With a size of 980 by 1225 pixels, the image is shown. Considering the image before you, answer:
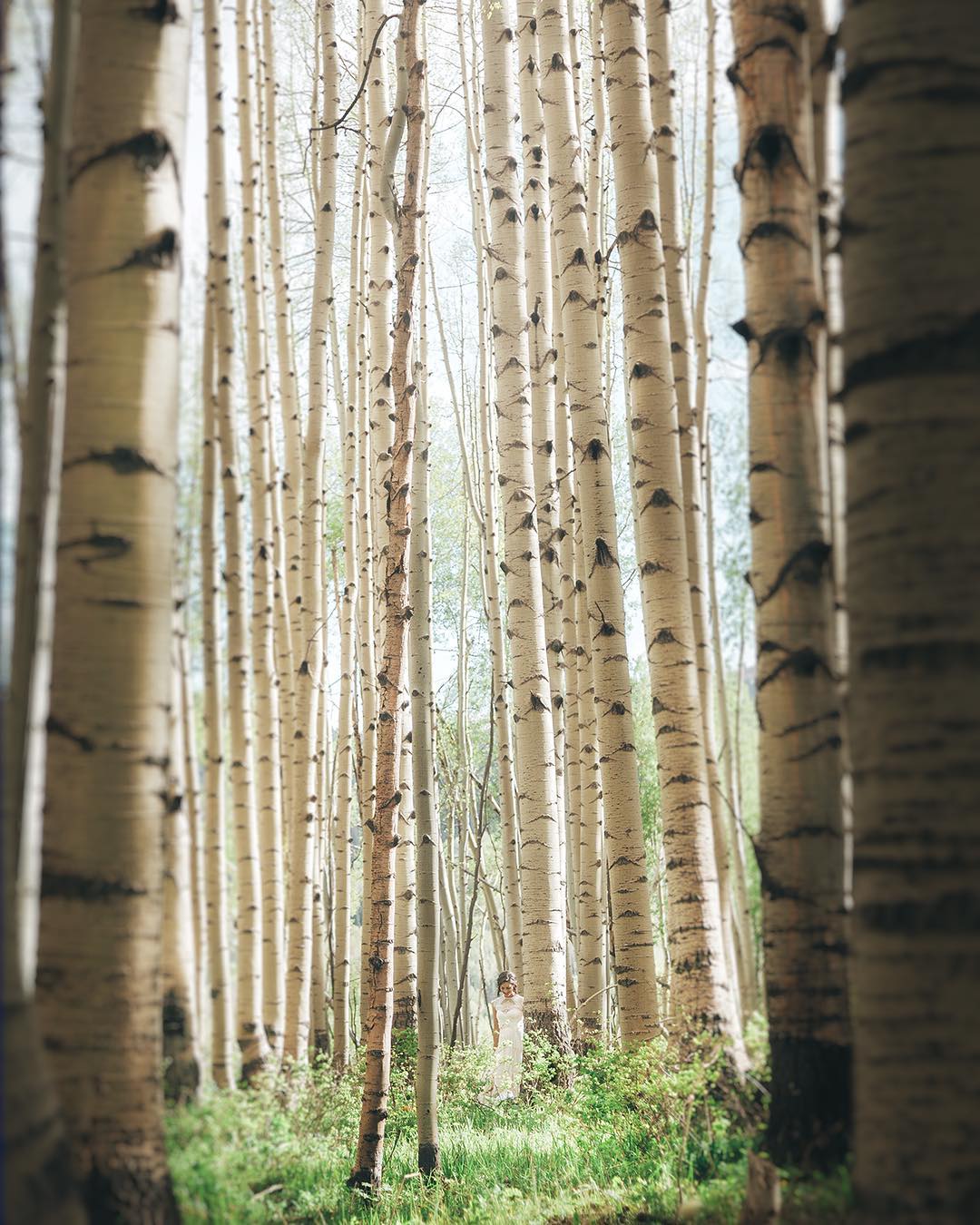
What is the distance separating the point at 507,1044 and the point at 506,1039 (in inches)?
1.3

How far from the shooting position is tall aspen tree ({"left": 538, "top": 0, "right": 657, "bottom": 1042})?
184 inches

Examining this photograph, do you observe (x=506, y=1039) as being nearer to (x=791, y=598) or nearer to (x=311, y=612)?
(x=311, y=612)

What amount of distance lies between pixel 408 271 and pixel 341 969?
17.5 feet

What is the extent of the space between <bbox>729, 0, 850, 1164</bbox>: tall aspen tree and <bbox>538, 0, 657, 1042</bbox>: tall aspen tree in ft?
7.87

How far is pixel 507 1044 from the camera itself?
707 centimetres

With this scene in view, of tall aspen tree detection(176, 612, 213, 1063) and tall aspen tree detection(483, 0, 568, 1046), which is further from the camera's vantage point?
tall aspen tree detection(483, 0, 568, 1046)

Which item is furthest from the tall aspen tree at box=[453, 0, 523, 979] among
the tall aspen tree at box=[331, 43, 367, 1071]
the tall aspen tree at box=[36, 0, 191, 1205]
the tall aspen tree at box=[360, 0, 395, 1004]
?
the tall aspen tree at box=[36, 0, 191, 1205]

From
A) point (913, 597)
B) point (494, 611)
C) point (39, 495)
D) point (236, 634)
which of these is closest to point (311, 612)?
point (494, 611)

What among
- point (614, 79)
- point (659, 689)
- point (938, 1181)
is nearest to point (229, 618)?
point (659, 689)

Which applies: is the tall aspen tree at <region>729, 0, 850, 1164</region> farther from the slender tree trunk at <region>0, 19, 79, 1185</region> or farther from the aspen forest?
the slender tree trunk at <region>0, 19, 79, 1185</region>

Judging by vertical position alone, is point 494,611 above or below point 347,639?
above

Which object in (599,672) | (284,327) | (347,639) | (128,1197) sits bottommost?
(128,1197)

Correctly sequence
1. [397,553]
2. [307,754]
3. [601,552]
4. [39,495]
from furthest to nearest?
[307,754]
[601,552]
[397,553]
[39,495]

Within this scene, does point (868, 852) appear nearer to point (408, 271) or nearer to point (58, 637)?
point (58, 637)
